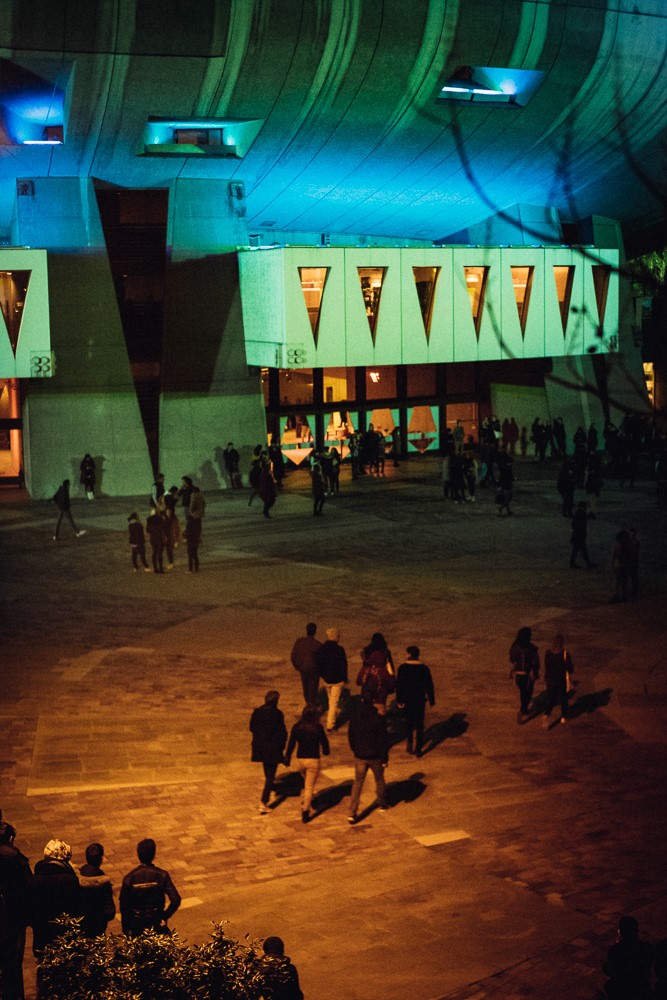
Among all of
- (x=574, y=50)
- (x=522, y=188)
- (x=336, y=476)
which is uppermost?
(x=574, y=50)

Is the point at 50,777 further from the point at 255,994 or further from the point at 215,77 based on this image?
the point at 215,77

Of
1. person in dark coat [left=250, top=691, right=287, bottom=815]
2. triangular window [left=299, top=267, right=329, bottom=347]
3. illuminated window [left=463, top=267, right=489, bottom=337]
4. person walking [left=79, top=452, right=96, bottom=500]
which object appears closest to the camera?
person in dark coat [left=250, top=691, right=287, bottom=815]

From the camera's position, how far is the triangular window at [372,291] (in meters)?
31.2

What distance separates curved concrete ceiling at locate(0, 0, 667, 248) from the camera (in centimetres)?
2694

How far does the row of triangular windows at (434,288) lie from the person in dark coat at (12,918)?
2370cm

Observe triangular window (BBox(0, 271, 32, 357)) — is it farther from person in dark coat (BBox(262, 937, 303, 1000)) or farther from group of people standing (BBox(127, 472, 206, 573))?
person in dark coat (BBox(262, 937, 303, 1000))

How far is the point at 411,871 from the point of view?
9.69m

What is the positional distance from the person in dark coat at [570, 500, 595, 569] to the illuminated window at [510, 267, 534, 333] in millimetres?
12872

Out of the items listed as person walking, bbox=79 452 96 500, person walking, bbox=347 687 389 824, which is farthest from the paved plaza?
person walking, bbox=79 452 96 500

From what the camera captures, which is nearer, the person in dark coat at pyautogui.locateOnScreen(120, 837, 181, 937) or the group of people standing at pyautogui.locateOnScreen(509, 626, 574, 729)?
the person in dark coat at pyautogui.locateOnScreen(120, 837, 181, 937)

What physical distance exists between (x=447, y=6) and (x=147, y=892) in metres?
25.5

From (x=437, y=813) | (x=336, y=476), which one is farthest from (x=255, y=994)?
(x=336, y=476)

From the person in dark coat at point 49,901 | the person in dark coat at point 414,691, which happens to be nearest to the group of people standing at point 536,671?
the person in dark coat at point 414,691

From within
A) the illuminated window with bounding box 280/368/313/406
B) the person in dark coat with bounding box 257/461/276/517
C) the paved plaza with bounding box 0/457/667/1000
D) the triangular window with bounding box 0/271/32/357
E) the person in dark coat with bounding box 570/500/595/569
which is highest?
the triangular window with bounding box 0/271/32/357
